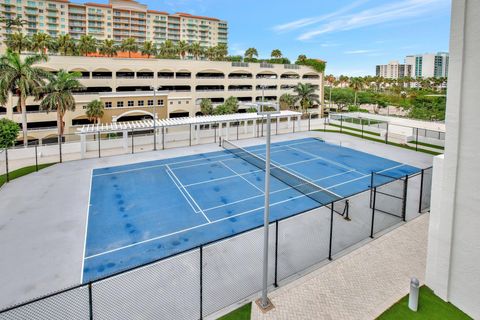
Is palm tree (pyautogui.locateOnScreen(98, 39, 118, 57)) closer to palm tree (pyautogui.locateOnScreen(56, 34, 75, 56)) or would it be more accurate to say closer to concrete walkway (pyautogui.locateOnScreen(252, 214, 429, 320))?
palm tree (pyautogui.locateOnScreen(56, 34, 75, 56))

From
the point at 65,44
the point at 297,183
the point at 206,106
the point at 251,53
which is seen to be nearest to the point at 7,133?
the point at 297,183

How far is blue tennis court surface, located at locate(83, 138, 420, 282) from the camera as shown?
53.8 feet

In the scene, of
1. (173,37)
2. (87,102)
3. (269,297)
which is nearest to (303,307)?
(269,297)

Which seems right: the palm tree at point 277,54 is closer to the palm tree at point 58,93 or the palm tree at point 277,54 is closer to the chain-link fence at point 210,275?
the palm tree at point 58,93

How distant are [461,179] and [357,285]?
524cm

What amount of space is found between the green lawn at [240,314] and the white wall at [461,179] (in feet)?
23.0

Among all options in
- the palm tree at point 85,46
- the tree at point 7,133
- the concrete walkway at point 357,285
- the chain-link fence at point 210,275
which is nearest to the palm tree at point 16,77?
the tree at point 7,133

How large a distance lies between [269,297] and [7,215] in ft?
59.2

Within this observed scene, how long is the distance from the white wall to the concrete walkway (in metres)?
1.71

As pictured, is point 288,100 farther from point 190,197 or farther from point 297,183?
point 190,197

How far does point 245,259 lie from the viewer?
1396 cm

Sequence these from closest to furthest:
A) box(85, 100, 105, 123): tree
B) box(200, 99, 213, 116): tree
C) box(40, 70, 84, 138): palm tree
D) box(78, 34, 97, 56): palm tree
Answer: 1. box(40, 70, 84, 138): palm tree
2. box(85, 100, 105, 123): tree
3. box(200, 99, 213, 116): tree
4. box(78, 34, 97, 56): palm tree

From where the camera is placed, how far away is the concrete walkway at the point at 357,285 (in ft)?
34.1

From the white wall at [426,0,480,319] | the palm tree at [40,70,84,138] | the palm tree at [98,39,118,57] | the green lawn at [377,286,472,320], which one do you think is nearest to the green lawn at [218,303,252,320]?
the green lawn at [377,286,472,320]
